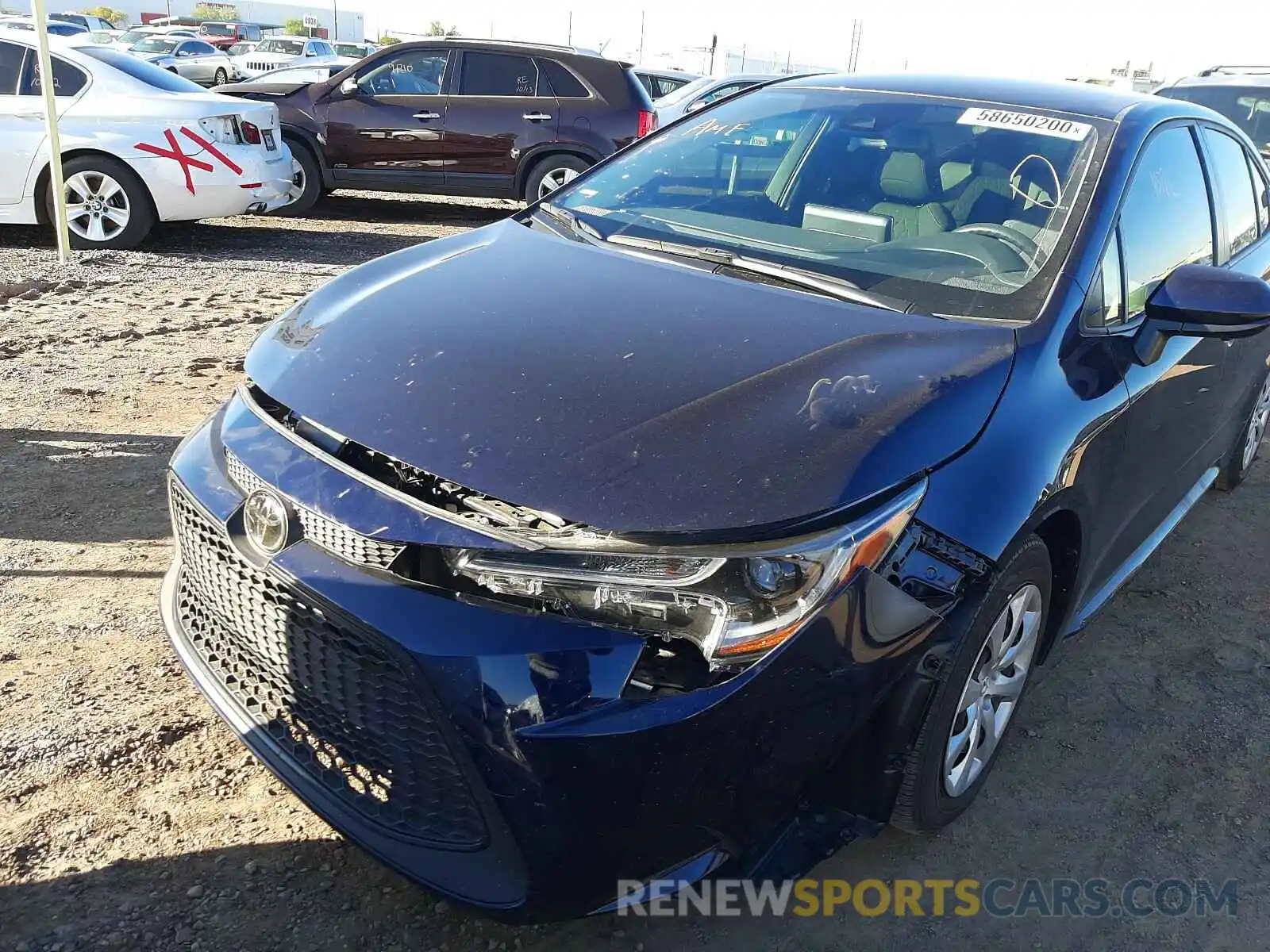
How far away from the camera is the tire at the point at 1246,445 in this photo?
4.41m

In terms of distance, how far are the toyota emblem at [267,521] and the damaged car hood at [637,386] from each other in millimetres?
185

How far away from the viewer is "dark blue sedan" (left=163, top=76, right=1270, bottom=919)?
70.0 inches

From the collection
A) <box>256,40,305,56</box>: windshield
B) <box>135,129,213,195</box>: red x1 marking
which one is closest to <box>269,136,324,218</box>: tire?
<box>135,129,213,195</box>: red x1 marking

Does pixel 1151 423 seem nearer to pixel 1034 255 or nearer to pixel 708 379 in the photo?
pixel 1034 255

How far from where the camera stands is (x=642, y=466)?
1886 mm

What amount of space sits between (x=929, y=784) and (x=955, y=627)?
398mm

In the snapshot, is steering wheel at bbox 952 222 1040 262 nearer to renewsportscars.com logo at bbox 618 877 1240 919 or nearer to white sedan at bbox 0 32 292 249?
renewsportscars.com logo at bbox 618 877 1240 919

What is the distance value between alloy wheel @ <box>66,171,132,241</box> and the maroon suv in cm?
213

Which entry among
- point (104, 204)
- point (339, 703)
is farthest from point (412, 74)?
point (339, 703)

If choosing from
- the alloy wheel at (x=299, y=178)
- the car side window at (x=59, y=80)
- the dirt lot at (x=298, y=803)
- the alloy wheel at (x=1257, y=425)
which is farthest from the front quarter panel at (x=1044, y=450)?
the alloy wheel at (x=299, y=178)

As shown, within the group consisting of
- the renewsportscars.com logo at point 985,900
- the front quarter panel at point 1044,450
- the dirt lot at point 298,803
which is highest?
the front quarter panel at point 1044,450

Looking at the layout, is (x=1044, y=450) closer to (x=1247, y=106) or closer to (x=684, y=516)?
(x=684, y=516)

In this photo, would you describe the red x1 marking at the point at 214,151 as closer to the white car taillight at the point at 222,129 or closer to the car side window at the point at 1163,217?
the white car taillight at the point at 222,129

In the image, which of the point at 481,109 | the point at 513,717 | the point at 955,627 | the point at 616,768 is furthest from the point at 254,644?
the point at 481,109
